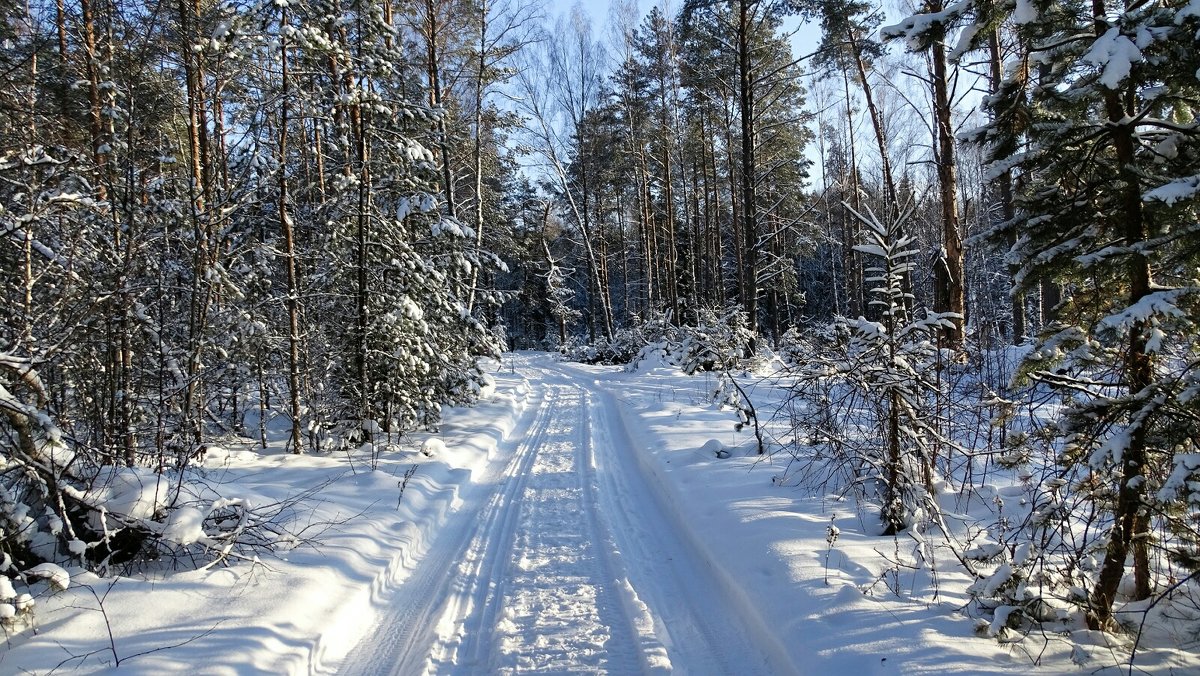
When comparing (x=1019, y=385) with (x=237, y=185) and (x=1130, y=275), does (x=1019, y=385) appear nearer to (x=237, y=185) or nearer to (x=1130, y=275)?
(x=1130, y=275)

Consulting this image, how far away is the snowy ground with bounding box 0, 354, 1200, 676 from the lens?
329 cm

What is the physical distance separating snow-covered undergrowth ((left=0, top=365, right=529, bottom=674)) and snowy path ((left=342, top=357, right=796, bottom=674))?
0.36 m

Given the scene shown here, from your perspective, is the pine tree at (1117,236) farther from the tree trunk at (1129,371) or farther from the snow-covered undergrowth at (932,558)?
the snow-covered undergrowth at (932,558)

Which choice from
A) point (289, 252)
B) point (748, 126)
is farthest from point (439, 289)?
point (748, 126)

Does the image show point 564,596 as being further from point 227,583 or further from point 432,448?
point 432,448

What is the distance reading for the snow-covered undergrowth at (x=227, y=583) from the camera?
3.32 m

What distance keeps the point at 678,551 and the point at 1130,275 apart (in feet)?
12.7

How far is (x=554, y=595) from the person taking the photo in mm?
4473

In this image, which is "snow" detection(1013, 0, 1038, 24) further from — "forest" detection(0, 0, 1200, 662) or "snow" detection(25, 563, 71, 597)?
"snow" detection(25, 563, 71, 597)

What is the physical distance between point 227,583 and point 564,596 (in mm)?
2486

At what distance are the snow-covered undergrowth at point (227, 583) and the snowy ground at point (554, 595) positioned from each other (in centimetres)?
2

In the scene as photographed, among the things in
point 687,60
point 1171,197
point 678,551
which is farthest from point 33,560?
point 687,60

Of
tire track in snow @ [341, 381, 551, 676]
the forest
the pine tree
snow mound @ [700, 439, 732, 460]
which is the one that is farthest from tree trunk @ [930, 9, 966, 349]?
tire track in snow @ [341, 381, 551, 676]

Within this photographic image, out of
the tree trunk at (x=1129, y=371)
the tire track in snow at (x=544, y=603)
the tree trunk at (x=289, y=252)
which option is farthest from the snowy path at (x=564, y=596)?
the tree trunk at (x=289, y=252)
